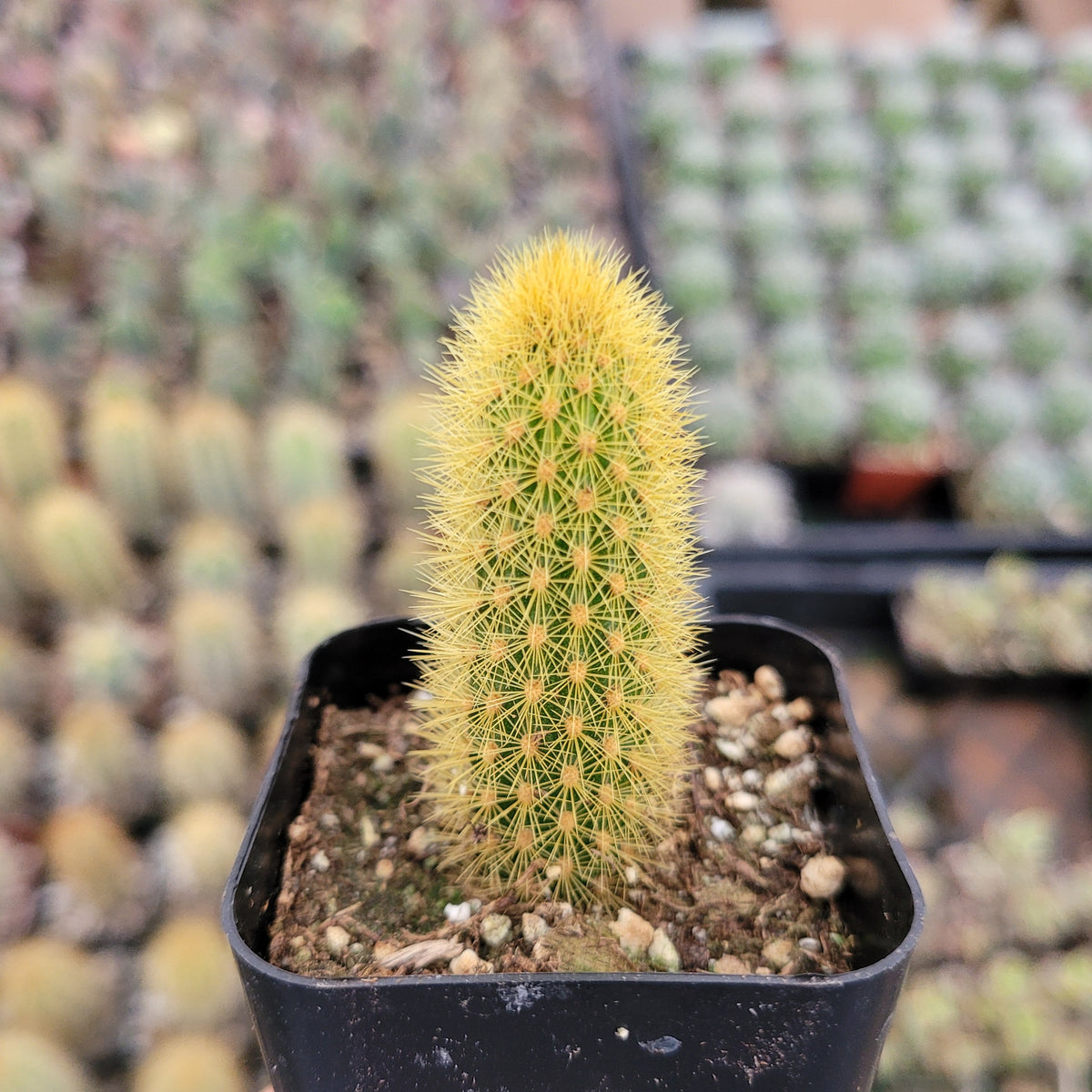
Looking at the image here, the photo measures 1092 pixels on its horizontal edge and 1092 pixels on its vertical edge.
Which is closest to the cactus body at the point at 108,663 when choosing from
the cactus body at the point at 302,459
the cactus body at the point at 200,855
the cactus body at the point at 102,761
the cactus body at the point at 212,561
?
the cactus body at the point at 102,761

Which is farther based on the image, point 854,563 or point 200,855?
point 854,563

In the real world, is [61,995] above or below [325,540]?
below

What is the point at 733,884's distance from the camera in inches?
24.1

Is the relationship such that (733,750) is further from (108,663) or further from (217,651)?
(108,663)

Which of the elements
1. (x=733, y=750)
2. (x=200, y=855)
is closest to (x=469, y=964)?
(x=733, y=750)

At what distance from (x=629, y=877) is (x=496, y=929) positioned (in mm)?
102

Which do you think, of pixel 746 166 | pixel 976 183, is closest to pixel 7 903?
pixel 746 166

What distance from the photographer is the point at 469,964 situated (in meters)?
0.53

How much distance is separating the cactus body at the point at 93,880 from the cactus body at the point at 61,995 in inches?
1.7

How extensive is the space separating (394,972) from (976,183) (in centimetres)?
308

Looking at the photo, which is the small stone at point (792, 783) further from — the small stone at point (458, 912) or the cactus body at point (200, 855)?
the cactus body at point (200, 855)

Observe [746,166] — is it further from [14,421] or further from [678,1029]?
[678,1029]

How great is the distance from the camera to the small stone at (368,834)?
65cm

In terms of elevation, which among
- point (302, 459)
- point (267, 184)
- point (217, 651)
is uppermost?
point (267, 184)
